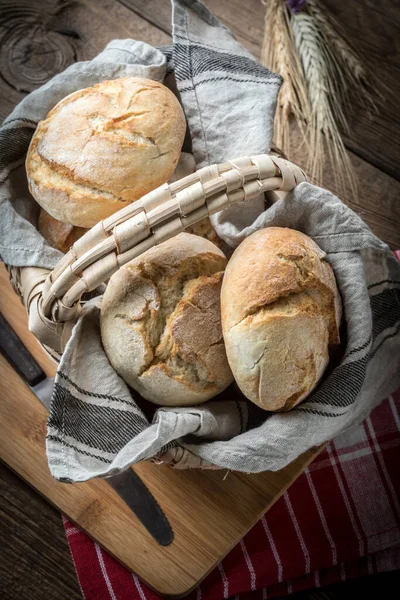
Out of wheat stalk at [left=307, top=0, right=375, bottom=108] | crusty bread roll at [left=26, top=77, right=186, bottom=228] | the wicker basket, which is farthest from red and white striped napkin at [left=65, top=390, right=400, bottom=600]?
wheat stalk at [left=307, top=0, right=375, bottom=108]

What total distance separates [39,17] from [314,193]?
1115 mm

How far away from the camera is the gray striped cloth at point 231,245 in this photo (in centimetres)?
109

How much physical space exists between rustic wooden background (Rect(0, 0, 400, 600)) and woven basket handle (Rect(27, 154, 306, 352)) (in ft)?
2.41

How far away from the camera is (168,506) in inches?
52.5

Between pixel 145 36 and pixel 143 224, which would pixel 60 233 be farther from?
pixel 145 36

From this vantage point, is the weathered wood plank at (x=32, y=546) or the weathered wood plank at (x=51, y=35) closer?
the weathered wood plank at (x=32, y=546)

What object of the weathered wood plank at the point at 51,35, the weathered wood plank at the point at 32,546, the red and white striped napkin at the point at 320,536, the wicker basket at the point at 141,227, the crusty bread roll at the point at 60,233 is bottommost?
the red and white striped napkin at the point at 320,536

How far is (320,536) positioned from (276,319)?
0.70 metres

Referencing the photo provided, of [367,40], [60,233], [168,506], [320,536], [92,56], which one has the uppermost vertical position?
[92,56]

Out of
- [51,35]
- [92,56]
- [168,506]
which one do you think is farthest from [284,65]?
[168,506]

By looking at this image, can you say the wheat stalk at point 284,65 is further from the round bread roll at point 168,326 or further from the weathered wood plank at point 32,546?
the weathered wood plank at point 32,546

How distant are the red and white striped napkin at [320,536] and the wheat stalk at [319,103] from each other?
69 centimetres

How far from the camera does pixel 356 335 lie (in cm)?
115

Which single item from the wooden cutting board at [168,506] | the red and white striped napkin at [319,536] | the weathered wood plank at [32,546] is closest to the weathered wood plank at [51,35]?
the wooden cutting board at [168,506]
